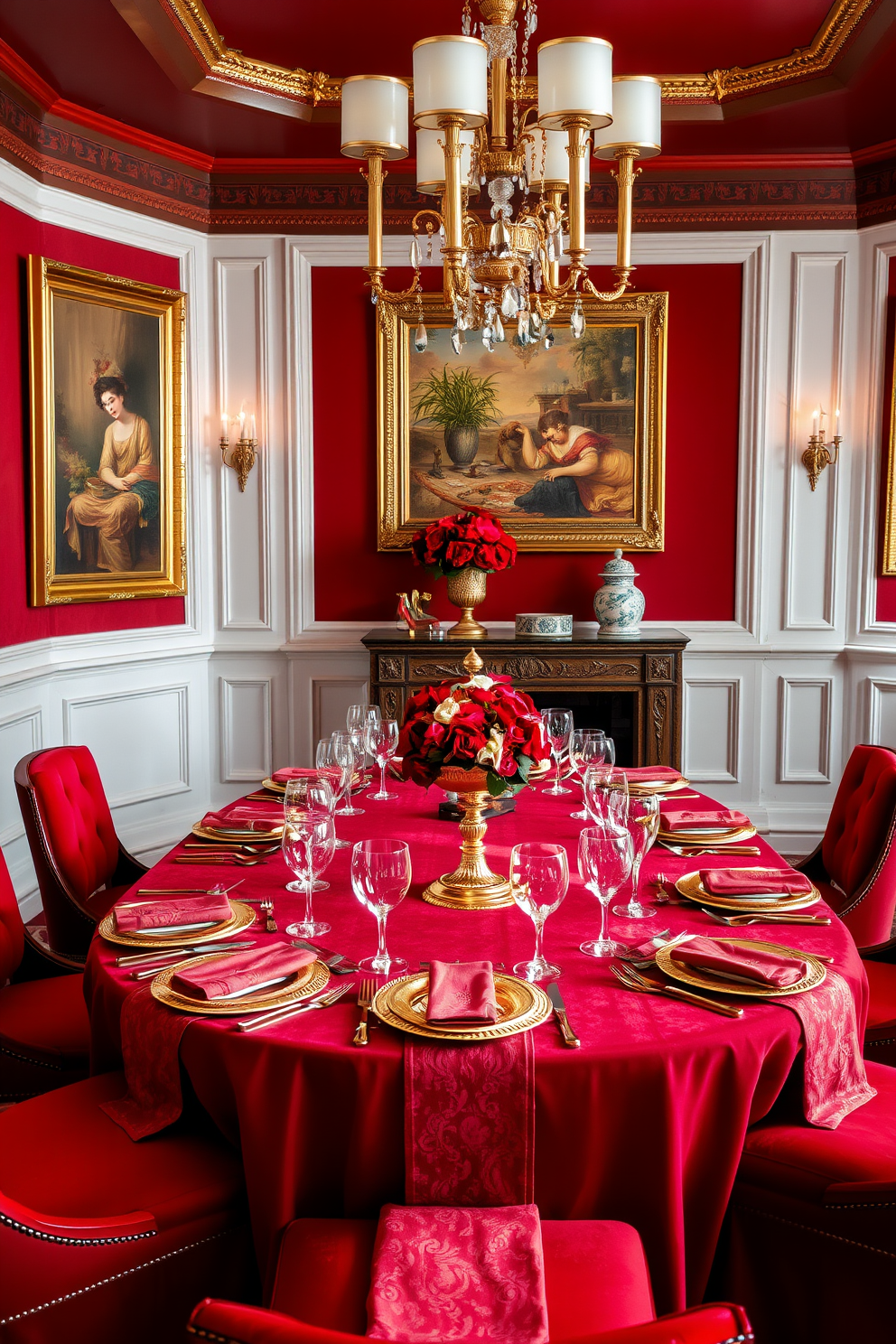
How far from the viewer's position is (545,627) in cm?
532

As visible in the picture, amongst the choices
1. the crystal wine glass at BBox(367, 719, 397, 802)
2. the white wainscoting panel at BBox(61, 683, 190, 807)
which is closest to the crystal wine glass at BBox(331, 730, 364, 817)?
the crystal wine glass at BBox(367, 719, 397, 802)

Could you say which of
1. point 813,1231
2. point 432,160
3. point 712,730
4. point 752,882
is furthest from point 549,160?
point 712,730

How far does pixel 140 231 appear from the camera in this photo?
535cm

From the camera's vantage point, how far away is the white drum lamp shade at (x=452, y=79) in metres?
→ 2.53

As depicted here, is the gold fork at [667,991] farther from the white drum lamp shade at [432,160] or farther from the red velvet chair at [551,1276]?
the white drum lamp shade at [432,160]

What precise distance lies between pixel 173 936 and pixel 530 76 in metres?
4.05

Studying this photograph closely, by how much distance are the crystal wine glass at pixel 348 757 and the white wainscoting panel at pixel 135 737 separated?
251 centimetres

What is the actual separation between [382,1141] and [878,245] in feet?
17.2

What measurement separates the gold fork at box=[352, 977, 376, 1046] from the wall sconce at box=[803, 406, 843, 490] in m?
4.47

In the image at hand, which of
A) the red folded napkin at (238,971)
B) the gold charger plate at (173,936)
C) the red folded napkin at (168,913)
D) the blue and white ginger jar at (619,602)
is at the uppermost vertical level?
the blue and white ginger jar at (619,602)

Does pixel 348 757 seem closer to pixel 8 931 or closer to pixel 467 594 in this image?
pixel 8 931

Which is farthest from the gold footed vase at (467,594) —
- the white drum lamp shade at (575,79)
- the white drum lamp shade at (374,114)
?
the white drum lamp shade at (575,79)

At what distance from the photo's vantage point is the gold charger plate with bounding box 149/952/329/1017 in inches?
72.7

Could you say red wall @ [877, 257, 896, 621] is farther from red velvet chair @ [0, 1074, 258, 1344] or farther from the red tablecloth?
red velvet chair @ [0, 1074, 258, 1344]
